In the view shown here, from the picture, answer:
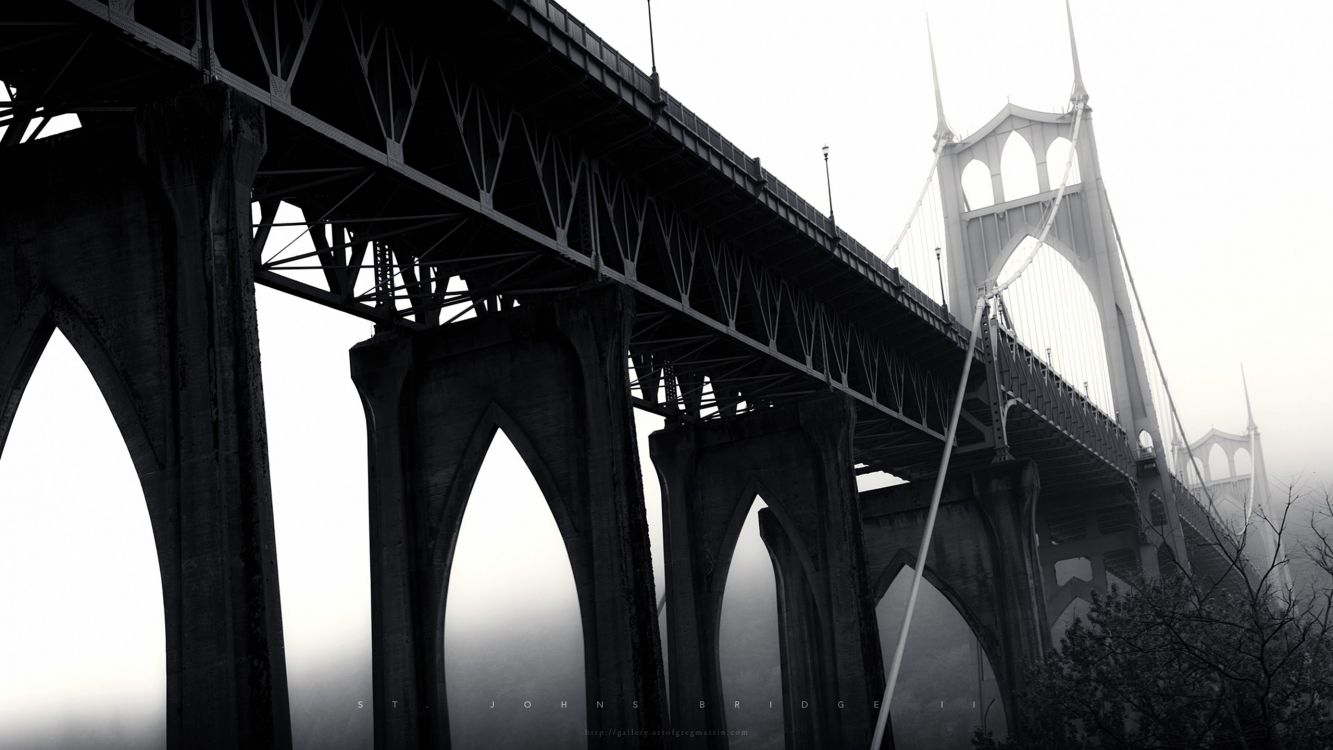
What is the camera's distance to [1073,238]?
94.8 m

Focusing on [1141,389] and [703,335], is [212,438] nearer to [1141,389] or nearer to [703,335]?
[703,335]

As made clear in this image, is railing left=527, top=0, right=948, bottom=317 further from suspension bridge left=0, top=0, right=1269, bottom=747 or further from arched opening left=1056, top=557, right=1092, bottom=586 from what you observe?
arched opening left=1056, top=557, right=1092, bottom=586

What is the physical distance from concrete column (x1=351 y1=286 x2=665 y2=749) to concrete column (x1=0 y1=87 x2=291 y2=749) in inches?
501

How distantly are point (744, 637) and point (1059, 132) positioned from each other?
59.9m

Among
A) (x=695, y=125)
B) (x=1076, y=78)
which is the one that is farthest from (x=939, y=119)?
(x=695, y=125)

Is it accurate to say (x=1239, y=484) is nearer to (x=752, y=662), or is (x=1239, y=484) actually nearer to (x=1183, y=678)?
(x=752, y=662)

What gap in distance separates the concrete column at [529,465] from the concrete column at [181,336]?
12.7 m

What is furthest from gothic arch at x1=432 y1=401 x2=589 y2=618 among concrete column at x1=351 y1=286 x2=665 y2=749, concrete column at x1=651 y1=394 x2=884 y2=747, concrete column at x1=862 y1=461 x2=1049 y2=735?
concrete column at x1=862 y1=461 x2=1049 y2=735

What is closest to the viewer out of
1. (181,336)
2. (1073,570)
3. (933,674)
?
(181,336)

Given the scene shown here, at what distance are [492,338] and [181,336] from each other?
15.0 metres

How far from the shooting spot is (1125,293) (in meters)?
90.8

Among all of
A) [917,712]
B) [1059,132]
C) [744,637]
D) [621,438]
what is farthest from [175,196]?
[744,637]

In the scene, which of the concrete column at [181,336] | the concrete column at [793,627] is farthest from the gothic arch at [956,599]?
the concrete column at [181,336]

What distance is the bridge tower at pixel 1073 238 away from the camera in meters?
85.9
